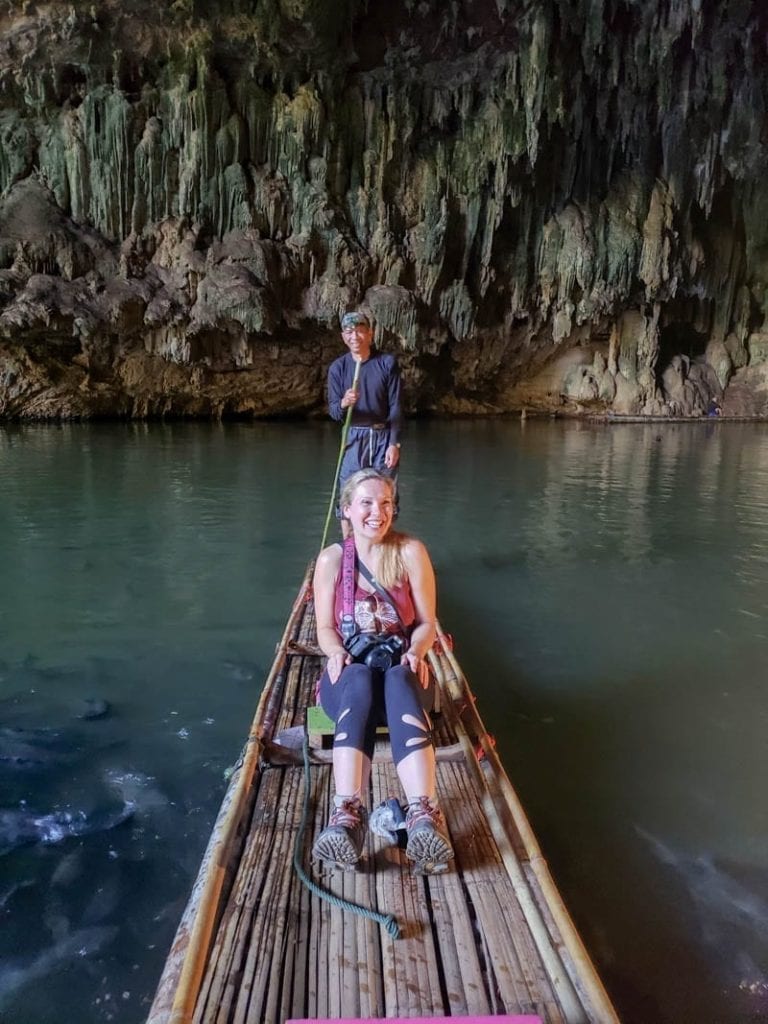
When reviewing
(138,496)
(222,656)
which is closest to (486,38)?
(138,496)

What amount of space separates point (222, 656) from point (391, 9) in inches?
907

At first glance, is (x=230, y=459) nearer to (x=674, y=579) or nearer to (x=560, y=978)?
(x=674, y=579)

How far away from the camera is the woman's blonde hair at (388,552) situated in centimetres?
283

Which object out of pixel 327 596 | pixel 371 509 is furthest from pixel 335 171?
pixel 327 596

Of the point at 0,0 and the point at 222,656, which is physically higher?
the point at 0,0

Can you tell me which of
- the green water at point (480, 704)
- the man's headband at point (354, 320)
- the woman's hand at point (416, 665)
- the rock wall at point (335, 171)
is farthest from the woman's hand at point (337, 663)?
the rock wall at point (335, 171)

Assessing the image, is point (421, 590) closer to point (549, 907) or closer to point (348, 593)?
point (348, 593)

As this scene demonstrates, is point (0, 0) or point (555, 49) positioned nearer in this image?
point (0, 0)

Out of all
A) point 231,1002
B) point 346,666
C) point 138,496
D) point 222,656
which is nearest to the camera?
point 231,1002

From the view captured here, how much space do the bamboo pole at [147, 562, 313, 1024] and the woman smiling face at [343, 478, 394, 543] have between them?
108cm

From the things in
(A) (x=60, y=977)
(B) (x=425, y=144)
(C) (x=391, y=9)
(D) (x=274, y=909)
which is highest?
(C) (x=391, y=9)

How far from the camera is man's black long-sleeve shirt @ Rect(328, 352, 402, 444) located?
5242 mm

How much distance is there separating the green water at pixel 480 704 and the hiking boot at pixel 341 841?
71 cm

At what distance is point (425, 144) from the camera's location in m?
22.2
